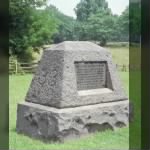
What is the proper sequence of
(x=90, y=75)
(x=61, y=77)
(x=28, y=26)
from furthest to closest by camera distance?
1. (x=90, y=75)
2. (x=61, y=77)
3. (x=28, y=26)

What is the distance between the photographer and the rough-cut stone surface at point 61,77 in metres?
2.47

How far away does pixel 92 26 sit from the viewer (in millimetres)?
2336

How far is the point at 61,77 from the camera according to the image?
8.13 ft

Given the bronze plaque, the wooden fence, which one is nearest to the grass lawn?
the wooden fence

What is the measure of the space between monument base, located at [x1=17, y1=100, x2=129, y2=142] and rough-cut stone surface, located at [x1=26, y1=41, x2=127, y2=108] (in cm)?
5

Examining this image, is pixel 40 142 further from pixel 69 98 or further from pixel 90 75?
pixel 90 75

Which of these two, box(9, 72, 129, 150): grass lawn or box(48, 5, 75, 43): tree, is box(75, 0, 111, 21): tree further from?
box(9, 72, 129, 150): grass lawn

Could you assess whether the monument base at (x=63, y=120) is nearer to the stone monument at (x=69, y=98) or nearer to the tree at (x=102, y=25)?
the stone monument at (x=69, y=98)

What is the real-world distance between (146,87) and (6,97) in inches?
32.1

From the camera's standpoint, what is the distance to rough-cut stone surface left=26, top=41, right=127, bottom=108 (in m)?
2.47

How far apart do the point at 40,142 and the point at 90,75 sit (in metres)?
0.60

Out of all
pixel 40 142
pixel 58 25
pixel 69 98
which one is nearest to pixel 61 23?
pixel 58 25

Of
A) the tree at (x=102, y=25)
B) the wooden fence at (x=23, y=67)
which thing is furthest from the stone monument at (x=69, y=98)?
the tree at (x=102, y=25)

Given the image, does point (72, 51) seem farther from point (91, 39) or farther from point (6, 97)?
point (6, 97)
